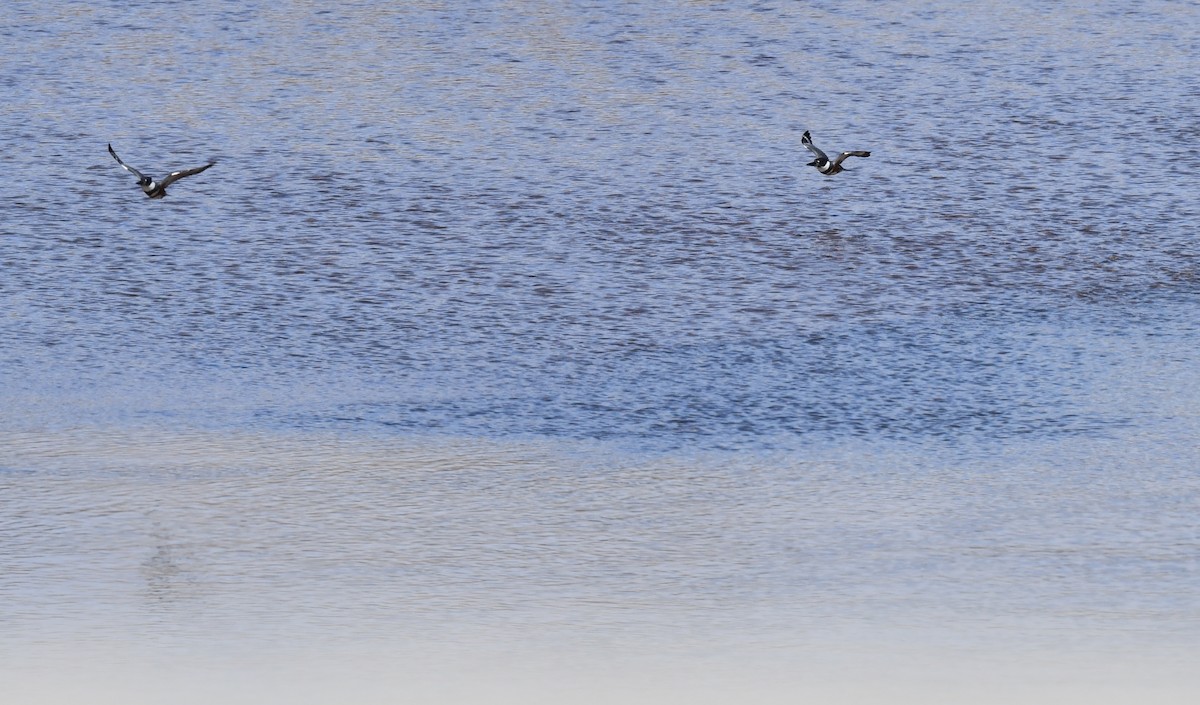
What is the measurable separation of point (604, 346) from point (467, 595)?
4285 mm

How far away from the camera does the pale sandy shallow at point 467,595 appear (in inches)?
305

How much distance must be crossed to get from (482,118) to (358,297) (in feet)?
13.5

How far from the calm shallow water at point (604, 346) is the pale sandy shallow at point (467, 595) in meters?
0.03

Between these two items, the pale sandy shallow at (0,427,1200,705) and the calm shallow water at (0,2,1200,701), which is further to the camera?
the calm shallow water at (0,2,1200,701)

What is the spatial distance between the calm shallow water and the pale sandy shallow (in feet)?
0.11

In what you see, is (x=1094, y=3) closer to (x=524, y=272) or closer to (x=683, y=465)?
(x=524, y=272)

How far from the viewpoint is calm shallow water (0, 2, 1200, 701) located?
28.4 ft

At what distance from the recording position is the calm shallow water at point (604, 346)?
28.4ft

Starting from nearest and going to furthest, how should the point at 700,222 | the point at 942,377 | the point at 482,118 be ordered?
the point at 942,377 → the point at 700,222 → the point at 482,118

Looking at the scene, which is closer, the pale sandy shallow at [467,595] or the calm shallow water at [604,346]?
the pale sandy shallow at [467,595]

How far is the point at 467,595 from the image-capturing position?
8977 mm

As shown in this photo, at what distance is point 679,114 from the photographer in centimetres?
1784

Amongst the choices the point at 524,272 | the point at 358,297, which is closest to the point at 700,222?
the point at 524,272

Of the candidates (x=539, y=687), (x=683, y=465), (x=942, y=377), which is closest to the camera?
(x=539, y=687)
